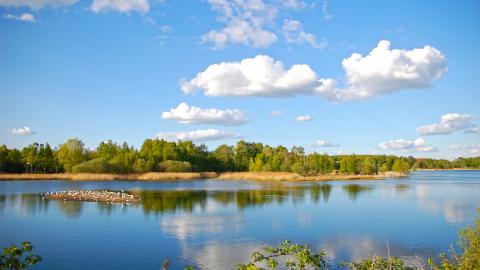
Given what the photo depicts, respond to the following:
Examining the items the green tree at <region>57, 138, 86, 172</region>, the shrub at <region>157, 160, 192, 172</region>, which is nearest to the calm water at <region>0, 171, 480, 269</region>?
the green tree at <region>57, 138, 86, 172</region>

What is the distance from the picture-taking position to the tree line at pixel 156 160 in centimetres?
7181

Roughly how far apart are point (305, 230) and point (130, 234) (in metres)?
8.09

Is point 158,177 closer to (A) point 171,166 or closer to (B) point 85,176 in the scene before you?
(B) point 85,176

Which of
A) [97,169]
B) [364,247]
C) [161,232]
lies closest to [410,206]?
[364,247]

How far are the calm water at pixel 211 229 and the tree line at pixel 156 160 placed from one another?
42.2m

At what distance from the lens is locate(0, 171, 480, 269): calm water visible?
14.9 m

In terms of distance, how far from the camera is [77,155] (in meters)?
74.2

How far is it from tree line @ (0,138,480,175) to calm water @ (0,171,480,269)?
42.2m

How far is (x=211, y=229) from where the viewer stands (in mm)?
20109

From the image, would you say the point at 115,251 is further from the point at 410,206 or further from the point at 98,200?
the point at 410,206

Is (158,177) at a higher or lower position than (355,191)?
higher

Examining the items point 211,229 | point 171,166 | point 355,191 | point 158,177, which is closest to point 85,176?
point 158,177

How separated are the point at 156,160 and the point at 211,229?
65.9m

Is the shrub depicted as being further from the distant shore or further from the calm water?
the calm water
